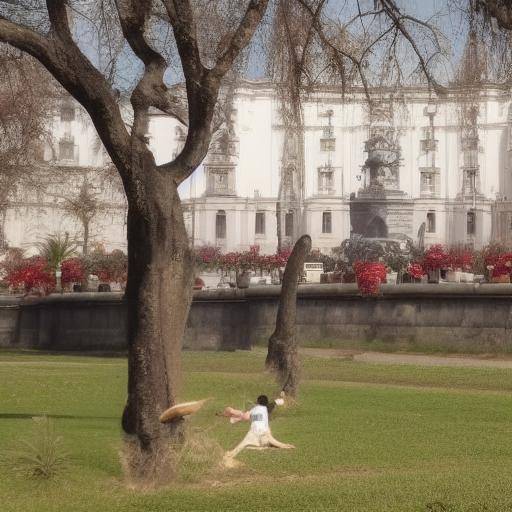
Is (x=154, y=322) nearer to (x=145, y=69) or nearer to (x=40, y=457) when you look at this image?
(x=40, y=457)

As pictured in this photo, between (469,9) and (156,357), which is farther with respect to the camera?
(469,9)

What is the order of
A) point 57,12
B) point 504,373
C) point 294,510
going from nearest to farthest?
point 294,510 < point 57,12 < point 504,373

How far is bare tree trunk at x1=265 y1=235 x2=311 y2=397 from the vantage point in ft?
44.4

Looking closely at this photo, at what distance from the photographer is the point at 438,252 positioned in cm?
3312

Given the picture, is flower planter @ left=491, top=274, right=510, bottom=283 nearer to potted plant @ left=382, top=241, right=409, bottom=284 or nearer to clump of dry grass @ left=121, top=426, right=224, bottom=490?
potted plant @ left=382, top=241, right=409, bottom=284

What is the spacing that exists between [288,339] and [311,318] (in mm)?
16541

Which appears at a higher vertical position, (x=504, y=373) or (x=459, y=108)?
(x=459, y=108)

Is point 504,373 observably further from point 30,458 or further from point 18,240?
Answer: point 18,240

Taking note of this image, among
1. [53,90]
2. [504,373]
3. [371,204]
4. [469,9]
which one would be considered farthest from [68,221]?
[469,9]

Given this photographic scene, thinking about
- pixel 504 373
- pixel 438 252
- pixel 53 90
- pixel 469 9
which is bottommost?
pixel 504 373

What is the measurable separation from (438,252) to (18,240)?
178ft

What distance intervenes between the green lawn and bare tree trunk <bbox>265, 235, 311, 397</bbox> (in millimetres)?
208

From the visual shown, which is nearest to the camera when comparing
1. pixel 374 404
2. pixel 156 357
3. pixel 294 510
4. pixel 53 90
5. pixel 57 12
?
pixel 294 510

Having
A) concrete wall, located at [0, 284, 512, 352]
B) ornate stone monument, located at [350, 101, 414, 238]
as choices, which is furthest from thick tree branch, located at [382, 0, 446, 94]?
ornate stone monument, located at [350, 101, 414, 238]
